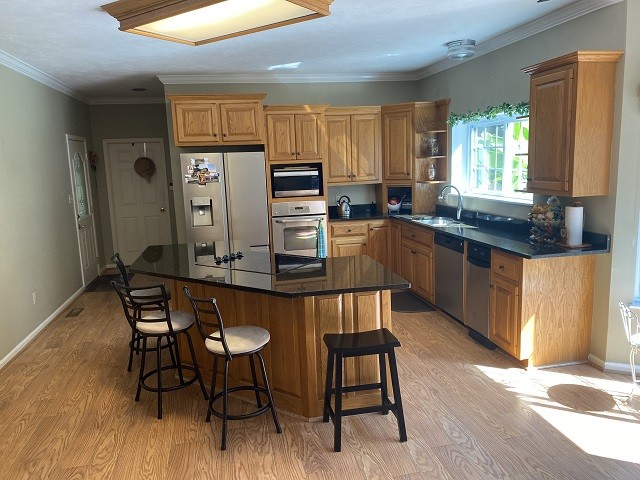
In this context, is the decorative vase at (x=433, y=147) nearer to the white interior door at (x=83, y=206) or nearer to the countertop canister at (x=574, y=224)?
the countertop canister at (x=574, y=224)

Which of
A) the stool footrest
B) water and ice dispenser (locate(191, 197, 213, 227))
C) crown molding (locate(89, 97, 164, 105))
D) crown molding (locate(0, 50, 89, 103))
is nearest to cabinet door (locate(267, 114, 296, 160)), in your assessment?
water and ice dispenser (locate(191, 197, 213, 227))

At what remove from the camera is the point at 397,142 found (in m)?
5.80

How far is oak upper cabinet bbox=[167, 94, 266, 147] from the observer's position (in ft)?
17.2

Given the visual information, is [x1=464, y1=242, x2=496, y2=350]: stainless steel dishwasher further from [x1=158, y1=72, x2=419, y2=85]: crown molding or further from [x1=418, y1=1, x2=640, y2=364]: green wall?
[x1=158, y1=72, x2=419, y2=85]: crown molding

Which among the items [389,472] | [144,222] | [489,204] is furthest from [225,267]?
[144,222]

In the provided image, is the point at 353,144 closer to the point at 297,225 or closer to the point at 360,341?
the point at 297,225

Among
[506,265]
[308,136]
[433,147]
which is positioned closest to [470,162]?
[433,147]

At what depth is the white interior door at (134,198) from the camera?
284 inches

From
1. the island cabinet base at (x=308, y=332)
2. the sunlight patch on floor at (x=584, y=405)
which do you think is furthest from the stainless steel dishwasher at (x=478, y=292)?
the island cabinet base at (x=308, y=332)

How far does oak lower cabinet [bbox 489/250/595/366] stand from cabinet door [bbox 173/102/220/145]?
10.7ft

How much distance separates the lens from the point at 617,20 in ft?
10.5

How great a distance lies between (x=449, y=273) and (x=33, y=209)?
4.01 metres

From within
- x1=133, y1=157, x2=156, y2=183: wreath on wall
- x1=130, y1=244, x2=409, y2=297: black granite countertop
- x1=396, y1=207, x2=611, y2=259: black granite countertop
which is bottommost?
x1=130, y1=244, x2=409, y2=297: black granite countertop

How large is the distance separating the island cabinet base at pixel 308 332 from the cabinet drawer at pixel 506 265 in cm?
109
